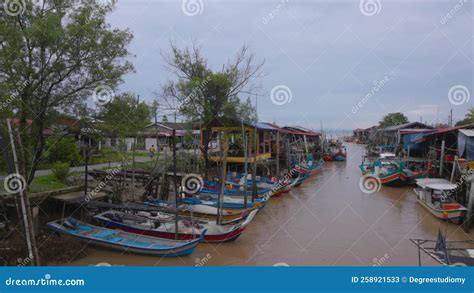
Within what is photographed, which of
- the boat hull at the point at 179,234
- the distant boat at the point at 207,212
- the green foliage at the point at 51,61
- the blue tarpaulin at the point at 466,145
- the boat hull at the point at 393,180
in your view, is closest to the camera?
the green foliage at the point at 51,61

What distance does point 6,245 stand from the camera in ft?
25.5

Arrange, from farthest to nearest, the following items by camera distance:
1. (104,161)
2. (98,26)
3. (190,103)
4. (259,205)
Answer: (104,161) → (190,103) → (259,205) → (98,26)

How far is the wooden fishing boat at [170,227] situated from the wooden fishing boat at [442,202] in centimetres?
666

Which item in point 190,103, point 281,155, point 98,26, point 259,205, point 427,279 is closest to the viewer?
point 427,279

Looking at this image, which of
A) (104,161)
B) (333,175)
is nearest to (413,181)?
(333,175)

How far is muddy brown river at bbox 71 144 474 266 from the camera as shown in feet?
27.7

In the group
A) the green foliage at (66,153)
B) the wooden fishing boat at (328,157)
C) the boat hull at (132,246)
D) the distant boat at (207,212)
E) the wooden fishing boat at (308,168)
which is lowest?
the boat hull at (132,246)

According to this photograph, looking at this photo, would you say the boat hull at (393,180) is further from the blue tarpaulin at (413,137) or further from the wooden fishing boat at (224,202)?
the wooden fishing boat at (224,202)

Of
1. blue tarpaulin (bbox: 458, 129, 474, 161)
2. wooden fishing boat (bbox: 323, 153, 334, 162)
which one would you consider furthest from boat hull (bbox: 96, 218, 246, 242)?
wooden fishing boat (bbox: 323, 153, 334, 162)

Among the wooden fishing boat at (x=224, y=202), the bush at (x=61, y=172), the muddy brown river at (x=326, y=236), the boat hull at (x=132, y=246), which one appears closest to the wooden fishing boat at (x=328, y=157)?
the muddy brown river at (x=326, y=236)

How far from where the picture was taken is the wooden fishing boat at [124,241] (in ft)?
27.1

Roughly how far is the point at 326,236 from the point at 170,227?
455 cm

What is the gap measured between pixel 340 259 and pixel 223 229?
309 cm

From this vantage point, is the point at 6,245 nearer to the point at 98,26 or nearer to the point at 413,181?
the point at 98,26
